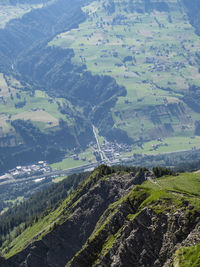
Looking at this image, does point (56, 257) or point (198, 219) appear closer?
point (198, 219)

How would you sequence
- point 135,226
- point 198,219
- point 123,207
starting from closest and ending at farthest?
point 198,219 → point 135,226 → point 123,207

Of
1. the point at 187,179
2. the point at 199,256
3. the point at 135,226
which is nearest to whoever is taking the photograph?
the point at 199,256

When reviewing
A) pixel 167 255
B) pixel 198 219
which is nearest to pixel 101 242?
pixel 167 255

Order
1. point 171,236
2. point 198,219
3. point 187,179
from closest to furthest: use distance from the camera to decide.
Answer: point 198,219 → point 171,236 → point 187,179

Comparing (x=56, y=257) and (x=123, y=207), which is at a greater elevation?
(x=123, y=207)

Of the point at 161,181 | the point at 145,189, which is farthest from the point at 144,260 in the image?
the point at 161,181

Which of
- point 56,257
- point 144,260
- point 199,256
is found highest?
point 199,256

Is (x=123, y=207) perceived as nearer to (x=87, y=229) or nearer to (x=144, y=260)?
(x=144, y=260)

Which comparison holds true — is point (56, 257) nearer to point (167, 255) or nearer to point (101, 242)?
point (101, 242)

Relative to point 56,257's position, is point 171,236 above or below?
above
